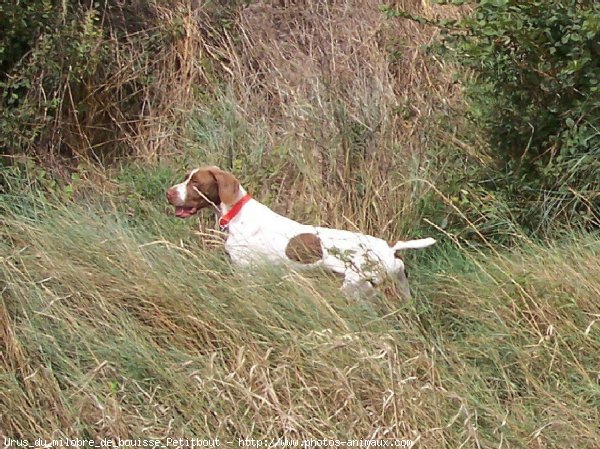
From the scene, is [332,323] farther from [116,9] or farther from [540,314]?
[116,9]

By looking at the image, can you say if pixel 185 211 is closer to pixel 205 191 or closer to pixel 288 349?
pixel 205 191

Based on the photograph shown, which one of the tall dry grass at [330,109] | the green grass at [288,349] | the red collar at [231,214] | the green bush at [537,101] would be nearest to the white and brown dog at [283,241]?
the red collar at [231,214]

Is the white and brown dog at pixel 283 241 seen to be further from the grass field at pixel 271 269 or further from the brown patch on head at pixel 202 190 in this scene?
the grass field at pixel 271 269

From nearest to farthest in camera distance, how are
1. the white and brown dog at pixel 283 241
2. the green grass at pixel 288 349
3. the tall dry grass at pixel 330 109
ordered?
the green grass at pixel 288 349 → the white and brown dog at pixel 283 241 → the tall dry grass at pixel 330 109

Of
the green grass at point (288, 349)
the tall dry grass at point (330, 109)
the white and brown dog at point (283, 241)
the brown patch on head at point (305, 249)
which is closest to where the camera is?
the green grass at point (288, 349)

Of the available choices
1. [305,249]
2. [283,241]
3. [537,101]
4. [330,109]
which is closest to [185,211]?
[283,241]

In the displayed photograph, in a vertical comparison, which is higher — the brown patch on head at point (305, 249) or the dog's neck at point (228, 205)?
the dog's neck at point (228, 205)

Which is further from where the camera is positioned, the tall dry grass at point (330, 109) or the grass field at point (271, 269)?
the tall dry grass at point (330, 109)

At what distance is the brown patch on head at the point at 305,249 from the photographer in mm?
4965

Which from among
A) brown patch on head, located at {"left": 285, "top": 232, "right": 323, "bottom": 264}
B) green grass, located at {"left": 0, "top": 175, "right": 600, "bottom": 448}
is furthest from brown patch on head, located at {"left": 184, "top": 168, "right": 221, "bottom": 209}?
brown patch on head, located at {"left": 285, "top": 232, "right": 323, "bottom": 264}

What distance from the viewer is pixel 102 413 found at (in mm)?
3646

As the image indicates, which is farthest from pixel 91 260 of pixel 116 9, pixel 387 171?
pixel 116 9

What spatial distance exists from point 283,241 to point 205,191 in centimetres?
53

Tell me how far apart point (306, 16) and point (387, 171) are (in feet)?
8.20
